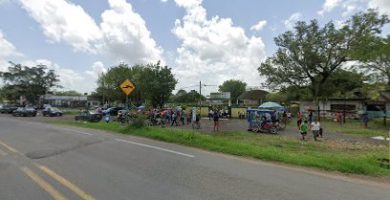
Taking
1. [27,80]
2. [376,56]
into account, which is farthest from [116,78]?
[376,56]

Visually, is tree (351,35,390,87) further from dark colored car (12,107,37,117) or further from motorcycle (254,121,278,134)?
dark colored car (12,107,37,117)

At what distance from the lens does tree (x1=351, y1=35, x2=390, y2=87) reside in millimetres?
33531

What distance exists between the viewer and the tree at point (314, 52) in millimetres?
46531

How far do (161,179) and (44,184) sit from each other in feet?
7.87

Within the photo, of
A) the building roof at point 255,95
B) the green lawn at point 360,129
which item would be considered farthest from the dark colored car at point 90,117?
the building roof at point 255,95

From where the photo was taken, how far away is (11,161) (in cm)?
1045

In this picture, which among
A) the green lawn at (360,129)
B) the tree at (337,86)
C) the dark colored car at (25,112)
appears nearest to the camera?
the green lawn at (360,129)

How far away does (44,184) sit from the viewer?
738 cm

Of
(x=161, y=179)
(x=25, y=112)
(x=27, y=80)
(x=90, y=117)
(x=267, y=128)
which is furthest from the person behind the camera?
(x=27, y=80)

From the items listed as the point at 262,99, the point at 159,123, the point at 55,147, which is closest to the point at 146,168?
the point at 55,147

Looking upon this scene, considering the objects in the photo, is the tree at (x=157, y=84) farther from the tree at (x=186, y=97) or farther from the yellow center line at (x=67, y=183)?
the tree at (x=186, y=97)

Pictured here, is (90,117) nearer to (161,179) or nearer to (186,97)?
(161,179)

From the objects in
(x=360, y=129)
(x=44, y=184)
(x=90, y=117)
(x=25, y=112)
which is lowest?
(x=44, y=184)

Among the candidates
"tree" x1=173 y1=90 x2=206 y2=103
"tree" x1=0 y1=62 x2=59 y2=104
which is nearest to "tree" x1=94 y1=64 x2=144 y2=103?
"tree" x1=0 y1=62 x2=59 y2=104
